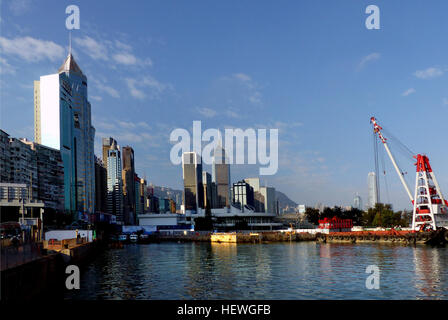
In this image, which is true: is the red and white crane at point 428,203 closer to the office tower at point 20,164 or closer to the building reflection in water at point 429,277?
the building reflection in water at point 429,277

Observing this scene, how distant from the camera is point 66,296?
3884 cm

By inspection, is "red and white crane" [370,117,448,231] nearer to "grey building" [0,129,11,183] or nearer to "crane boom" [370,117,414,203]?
"crane boom" [370,117,414,203]

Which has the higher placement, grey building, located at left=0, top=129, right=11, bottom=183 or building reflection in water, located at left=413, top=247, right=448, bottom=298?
grey building, located at left=0, top=129, right=11, bottom=183

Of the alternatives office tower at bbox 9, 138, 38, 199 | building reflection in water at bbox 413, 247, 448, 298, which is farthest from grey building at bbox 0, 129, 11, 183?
building reflection in water at bbox 413, 247, 448, 298

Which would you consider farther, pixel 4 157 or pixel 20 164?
pixel 20 164

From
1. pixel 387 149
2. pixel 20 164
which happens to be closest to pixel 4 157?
pixel 20 164

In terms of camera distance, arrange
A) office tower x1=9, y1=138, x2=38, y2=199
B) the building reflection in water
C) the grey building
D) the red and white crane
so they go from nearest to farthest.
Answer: the building reflection in water
the red and white crane
the grey building
office tower x1=9, y1=138, x2=38, y2=199

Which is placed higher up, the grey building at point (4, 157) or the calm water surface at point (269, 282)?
the grey building at point (4, 157)

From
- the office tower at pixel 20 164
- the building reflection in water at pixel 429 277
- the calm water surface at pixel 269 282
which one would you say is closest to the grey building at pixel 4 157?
the office tower at pixel 20 164

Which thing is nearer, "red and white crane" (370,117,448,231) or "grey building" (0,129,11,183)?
"red and white crane" (370,117,448,231)

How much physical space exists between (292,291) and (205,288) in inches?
341

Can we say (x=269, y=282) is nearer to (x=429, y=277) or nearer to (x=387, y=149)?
(x=429, y=277)
